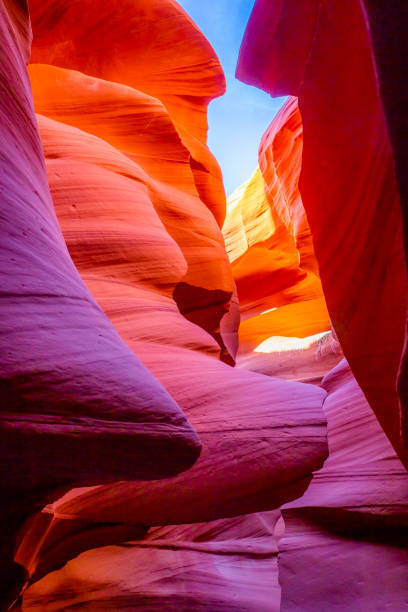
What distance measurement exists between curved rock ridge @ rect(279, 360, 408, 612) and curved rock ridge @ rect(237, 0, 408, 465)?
745 mm

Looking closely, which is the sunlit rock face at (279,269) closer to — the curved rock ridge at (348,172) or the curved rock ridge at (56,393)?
the curved rock ridge at (348,172)

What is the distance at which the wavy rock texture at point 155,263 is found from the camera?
2424 mm

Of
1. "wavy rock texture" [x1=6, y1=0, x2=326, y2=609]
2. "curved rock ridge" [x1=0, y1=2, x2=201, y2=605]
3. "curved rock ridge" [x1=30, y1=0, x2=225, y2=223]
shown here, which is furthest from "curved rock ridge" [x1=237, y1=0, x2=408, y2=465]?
"curved rock ridge" [x1=30, y1=0, x2=225, y2=223]

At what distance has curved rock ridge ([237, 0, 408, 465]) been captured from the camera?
2.29 m

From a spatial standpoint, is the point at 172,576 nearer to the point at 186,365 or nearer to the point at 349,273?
the point at 186,365

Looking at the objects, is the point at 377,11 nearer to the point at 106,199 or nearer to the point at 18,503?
the point at 18,503

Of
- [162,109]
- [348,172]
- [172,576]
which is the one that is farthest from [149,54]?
[172,576]

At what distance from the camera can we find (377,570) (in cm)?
326

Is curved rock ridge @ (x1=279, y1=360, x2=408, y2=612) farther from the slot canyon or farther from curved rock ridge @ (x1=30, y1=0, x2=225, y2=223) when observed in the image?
curved rock ridge @ (x1=30, y1=0, x2=225, y2=223)

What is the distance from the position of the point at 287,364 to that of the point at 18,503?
681 centimetres

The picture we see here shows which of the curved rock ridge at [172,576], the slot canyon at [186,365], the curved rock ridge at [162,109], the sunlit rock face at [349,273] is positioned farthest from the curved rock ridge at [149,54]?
the curved rock ridge at [172,576]

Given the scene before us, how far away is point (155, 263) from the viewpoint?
362 centimetres

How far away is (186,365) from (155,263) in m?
1.08

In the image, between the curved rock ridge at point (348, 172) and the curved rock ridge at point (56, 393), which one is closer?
the curved rock ridge at point (56, 393)
